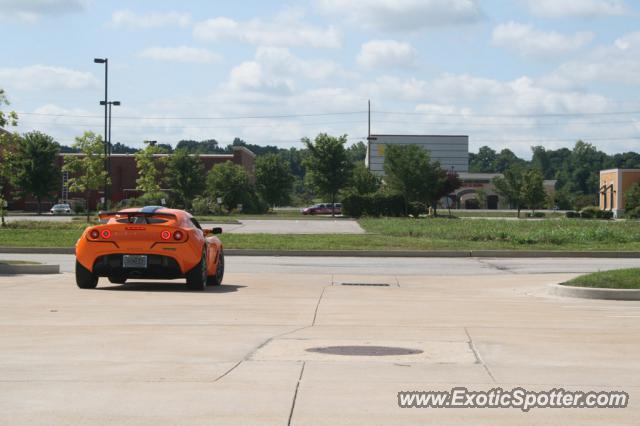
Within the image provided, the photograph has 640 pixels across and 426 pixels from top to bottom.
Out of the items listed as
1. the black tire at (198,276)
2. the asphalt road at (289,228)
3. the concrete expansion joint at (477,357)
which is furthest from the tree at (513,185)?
the concrete expansion joint at (477,357)

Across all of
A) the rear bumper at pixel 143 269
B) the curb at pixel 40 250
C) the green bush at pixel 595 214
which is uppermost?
the rear bumper at pixel 143 269

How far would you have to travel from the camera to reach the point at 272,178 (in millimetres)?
104875

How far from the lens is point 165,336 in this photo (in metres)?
10.5

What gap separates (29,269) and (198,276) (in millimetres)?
5922

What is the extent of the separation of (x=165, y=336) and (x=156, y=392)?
10.9ft

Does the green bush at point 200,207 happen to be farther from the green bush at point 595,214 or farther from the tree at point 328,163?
the green bush at point 595,214

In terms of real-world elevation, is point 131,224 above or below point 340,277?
above

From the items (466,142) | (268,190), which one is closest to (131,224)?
(268,190)

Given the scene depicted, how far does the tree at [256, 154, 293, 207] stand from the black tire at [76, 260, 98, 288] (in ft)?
288

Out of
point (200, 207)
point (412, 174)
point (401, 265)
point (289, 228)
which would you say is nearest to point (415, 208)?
point (412, 174)

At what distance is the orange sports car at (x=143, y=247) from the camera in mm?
15766

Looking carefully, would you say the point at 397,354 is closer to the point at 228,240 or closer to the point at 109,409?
the point at 109,409

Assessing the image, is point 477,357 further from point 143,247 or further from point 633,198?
point 633,198

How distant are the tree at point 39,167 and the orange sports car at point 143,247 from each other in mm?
77113
